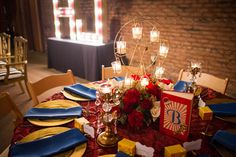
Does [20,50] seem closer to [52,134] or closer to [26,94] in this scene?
[26,94]

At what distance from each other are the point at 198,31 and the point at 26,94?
2.82 metres

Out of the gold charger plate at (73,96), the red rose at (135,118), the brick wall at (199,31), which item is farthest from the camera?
the brick wall at (199,31)

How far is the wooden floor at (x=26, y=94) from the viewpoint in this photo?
7.72 ft

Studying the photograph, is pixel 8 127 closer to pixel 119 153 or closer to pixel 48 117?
pixel 48 117

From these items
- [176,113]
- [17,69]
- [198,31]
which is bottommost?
[17,69]

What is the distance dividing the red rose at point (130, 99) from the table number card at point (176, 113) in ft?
0.45

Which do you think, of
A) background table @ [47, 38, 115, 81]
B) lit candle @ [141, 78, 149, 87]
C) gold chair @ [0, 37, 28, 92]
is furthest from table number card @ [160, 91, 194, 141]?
background table @ [47, 38, 115, 81]

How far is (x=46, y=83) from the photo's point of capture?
174cm

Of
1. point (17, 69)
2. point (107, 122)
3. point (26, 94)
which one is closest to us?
point (107, 122)

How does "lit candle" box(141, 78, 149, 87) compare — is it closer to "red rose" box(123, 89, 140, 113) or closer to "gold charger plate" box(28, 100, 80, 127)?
"red rose" box(123, 89, 140, 113)

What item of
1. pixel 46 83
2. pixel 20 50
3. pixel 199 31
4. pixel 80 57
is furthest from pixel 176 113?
pixel 80 57

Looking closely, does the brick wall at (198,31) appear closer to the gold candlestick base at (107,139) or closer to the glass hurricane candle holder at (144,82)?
the glass hurricane candle holder at (144,82)

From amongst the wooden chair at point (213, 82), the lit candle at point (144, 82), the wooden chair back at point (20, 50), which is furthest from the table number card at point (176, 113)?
the wooden chair back at point (20, 50)

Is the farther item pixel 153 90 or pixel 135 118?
pixel 153 90
